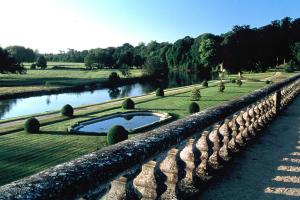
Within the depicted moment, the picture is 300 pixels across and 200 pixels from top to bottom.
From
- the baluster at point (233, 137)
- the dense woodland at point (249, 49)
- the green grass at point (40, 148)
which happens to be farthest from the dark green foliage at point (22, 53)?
the baluster at point (233, 137)

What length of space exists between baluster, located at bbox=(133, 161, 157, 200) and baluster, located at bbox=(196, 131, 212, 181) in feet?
4.80

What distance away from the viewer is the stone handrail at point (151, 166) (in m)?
1.98

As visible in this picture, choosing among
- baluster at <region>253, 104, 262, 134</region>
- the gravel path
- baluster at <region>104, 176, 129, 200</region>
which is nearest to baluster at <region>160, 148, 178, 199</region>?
the gravel path

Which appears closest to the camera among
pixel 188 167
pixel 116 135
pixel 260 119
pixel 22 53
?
pixel 188 167

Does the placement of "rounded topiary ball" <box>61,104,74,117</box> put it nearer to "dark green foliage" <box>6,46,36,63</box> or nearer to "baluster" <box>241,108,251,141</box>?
"baluster" <box>241,108,251,141</box>

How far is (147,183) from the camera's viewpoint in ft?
9.18

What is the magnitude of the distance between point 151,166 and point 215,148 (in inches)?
80.8

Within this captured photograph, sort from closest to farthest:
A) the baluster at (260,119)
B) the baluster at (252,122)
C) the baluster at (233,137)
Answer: the baluster at (233,137) < the baluster at (252,122) < the baluster at (260,119)

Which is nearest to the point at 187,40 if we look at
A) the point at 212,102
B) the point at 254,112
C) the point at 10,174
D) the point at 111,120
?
Result: the point at 212,102

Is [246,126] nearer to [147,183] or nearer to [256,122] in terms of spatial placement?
[256,122]

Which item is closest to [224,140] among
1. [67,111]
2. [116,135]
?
[116,135]

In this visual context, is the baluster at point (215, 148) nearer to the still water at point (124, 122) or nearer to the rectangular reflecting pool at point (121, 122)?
the rectangular reflecting pool at point (121, 122)

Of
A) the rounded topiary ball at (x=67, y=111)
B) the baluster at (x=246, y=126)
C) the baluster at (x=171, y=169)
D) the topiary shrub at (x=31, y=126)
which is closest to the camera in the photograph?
the baluster at (x=171, y=169)

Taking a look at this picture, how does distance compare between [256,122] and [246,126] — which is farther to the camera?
[256,122]
